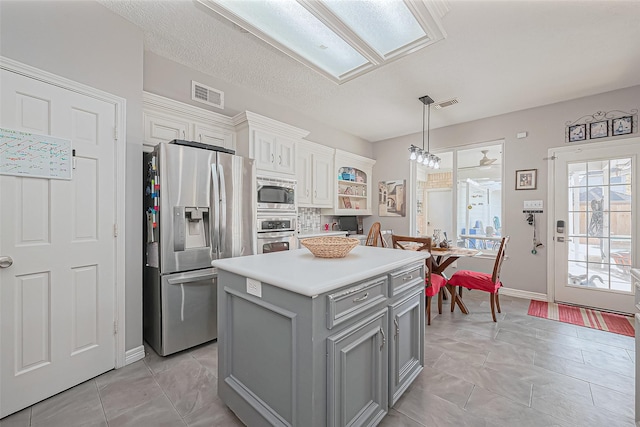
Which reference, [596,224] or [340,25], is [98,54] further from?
[596,224]

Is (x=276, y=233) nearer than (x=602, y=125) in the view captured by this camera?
Yes

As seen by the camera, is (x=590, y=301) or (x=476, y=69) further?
(x=590, y=301)

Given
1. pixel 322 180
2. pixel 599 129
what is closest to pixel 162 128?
pixel 322 180

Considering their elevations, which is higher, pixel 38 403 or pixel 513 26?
pixel 513 26

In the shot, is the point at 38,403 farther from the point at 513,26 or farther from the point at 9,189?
the point at 513,26

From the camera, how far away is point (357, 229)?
18.0ft

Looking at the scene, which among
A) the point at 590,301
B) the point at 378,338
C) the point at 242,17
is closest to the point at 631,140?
the point at 590,301

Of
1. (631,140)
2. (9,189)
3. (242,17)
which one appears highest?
(242,17)

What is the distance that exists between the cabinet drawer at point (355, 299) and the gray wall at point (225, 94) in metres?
2.76

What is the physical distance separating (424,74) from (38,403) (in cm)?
423

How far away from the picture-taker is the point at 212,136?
302cm

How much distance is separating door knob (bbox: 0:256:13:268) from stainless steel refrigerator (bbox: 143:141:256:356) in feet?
2.57

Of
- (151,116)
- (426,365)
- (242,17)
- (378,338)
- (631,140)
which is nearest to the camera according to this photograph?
(378,338)

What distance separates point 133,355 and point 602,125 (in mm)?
5745
